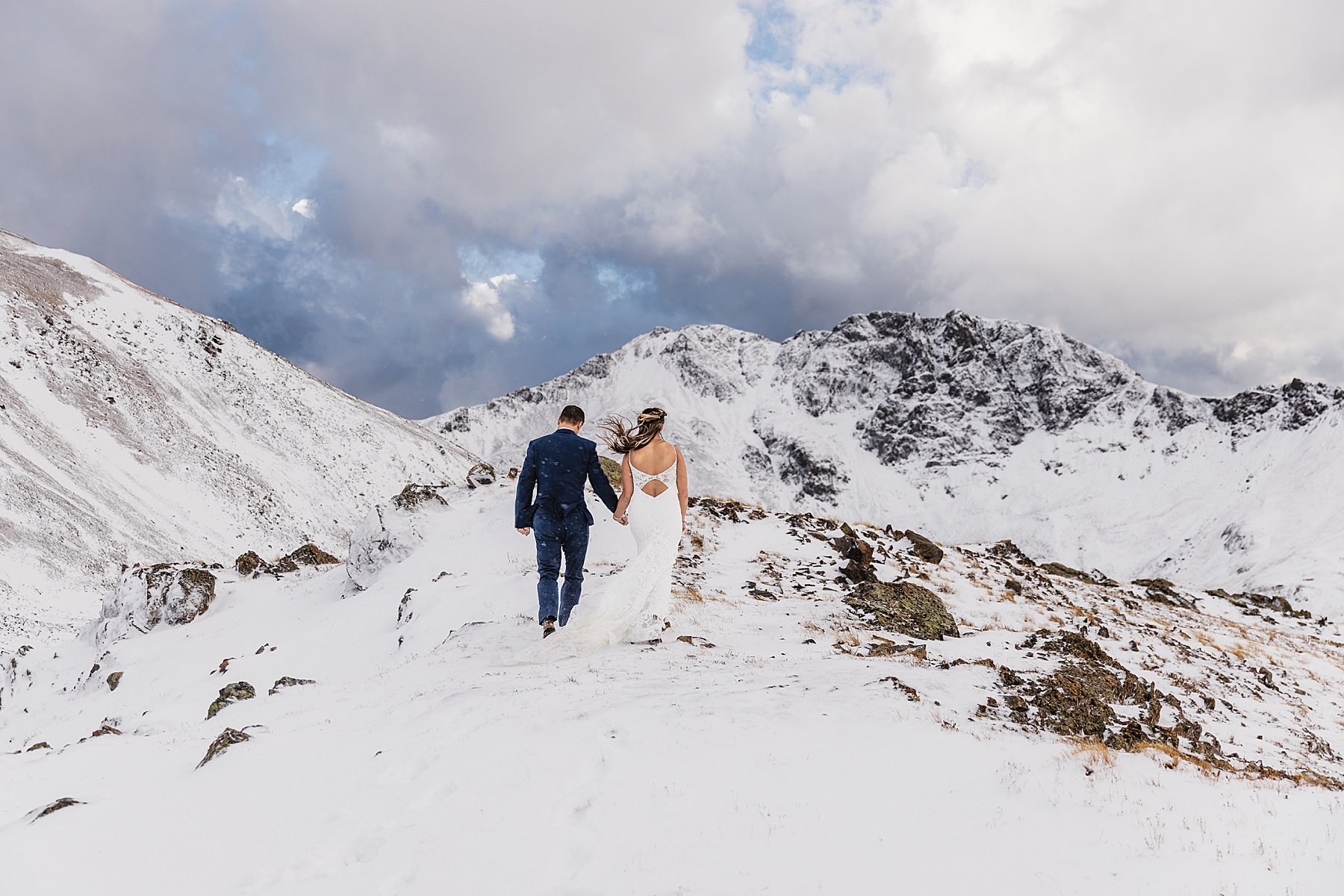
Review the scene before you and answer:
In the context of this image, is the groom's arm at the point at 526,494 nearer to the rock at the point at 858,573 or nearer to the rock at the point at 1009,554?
the rock at the point at 858,573

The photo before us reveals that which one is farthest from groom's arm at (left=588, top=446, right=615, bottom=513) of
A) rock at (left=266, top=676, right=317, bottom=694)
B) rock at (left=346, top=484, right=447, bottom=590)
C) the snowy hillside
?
rock at (left=346, top=484, right=447, bottom=590)

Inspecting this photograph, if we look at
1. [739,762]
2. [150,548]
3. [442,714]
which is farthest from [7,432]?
[739,762]

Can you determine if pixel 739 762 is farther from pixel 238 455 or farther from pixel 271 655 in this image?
pixel 238 455

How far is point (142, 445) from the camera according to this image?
52031 mm

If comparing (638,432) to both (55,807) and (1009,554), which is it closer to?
(55,807)

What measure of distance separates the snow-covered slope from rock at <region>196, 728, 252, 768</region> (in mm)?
31390

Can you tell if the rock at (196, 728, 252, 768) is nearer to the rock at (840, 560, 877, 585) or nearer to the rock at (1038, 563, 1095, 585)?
the rock at (840, 560, 877, 585)

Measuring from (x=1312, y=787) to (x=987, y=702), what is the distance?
2.46 m

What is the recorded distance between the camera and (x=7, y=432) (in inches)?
1674

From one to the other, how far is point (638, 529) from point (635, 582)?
80 centimetres

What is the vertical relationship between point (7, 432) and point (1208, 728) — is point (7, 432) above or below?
above

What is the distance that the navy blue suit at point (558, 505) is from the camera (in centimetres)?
972

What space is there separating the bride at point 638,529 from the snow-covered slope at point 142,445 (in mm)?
32080

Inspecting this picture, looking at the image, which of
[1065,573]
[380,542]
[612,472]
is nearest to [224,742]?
[380,542]
